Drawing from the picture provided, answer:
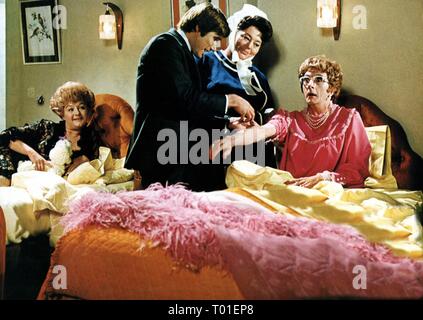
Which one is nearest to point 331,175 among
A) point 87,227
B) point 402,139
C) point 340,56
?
point 402,139

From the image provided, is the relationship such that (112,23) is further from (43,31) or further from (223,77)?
(223,77)

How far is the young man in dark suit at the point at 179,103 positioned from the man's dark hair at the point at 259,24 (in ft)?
0.22

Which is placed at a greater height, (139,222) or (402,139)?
(402,139)

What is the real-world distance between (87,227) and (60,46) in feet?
2.77

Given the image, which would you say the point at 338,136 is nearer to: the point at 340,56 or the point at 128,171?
the point at 340,56

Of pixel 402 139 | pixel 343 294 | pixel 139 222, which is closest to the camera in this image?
pixel 343 294

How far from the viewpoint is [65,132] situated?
2.12 meters

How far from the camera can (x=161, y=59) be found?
1984mm

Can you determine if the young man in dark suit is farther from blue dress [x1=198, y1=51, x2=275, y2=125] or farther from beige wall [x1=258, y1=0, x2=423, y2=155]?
beige wall [x1=258, y1=0, x2=423, y2=155]

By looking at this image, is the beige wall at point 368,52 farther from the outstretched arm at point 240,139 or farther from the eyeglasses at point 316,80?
the outstretched arm at point 240,139

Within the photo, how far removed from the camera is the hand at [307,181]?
1966mm

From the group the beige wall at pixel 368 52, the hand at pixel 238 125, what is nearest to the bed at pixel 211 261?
the hand at pixel 238 125

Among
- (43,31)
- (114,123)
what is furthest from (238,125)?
(43,31)

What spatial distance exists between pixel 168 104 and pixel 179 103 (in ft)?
0.14
